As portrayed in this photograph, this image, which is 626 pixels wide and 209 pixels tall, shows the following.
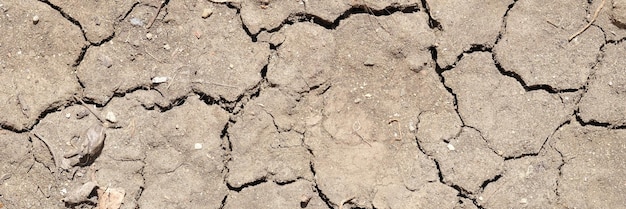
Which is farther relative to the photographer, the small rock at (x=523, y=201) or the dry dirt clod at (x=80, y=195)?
the small rock at (x=523, y=201)

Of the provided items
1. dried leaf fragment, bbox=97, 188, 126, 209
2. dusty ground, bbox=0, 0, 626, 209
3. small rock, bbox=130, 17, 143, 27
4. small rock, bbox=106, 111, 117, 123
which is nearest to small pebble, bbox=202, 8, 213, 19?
dusty ground, bbox=0, 0, 626, 209

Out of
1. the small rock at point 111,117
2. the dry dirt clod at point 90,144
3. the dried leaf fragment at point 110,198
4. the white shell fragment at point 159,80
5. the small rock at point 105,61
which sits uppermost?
the small rock at point 105,61

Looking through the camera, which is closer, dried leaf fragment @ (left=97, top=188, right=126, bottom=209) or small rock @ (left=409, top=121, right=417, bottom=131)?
dried leaf fragment @ (left=97, top=188, right=126, bottom=209)

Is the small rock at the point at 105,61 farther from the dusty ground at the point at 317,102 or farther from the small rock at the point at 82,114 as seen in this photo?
the small rock at the point at 82,114

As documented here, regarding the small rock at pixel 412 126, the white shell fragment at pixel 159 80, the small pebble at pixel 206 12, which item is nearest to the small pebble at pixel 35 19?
the white shell fragment at pixel 159 80

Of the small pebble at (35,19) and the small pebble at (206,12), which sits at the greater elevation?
the small pebble at (206,12)

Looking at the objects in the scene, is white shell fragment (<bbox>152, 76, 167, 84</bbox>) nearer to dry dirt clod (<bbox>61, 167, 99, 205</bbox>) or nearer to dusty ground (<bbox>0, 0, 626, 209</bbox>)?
dusty ground (<bbox>0, 0, 626, 209</bbox>)

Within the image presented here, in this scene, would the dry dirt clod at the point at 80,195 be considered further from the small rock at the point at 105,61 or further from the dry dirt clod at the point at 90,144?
the small rock at the point at 105,61

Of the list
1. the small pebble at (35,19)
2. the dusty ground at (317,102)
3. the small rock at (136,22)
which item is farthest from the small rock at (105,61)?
the small pebble at (35,19)

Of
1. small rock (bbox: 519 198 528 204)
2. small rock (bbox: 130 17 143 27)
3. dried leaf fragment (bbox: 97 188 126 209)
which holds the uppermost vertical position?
small rock (bbox: 130 17 143 27)
